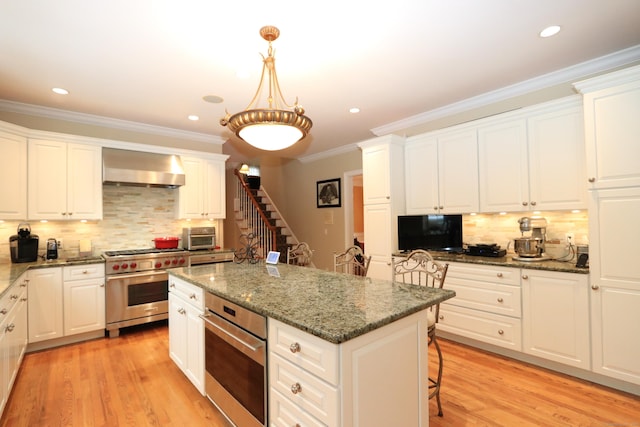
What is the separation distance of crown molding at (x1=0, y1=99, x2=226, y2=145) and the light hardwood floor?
108 inches

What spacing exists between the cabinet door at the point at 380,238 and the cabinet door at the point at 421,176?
0.38m

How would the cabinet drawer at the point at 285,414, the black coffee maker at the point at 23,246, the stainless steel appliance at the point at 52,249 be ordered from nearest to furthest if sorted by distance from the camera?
the cabinet drawer at the point at 285,414 → the black coffee maker at the point at 23,246 → the stainless steel appliance at the point at 52,249

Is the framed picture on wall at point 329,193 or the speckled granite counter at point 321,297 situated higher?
the framed picture on wall at point 329,193

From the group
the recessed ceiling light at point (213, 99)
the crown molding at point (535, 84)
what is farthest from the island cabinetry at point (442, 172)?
the recessed ceiling light at point (213, 99)

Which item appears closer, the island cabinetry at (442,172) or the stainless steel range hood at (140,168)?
the island cabinetry at (442,172)

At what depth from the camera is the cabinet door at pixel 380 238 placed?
3955 millimetres

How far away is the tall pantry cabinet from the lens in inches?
91.0

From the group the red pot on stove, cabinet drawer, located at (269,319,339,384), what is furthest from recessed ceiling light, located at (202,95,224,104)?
cabinet drawer, located at (269,319,339,384)

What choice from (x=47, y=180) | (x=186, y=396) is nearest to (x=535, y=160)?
(x=186, y=396)

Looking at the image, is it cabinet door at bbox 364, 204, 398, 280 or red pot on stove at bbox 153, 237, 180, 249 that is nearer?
cabinet door at bbox 364, 204, 398, 280

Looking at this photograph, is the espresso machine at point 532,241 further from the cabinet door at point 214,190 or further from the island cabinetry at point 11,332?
the island cabinetry at point 11,332

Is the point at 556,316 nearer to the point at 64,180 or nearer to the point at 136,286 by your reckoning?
the point at 136,286

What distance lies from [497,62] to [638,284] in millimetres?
2085

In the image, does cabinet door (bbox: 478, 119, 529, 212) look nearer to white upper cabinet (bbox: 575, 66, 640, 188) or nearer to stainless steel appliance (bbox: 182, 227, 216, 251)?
white upper cabinet (bbox: 575, 66, 640, 188)
